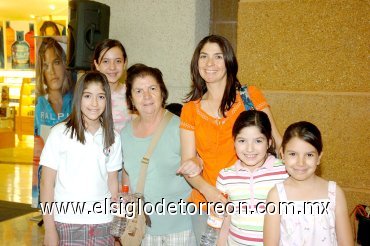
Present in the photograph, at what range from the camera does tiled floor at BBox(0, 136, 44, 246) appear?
4.39m

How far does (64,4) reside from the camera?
9.90 meters

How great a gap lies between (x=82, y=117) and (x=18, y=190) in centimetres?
465

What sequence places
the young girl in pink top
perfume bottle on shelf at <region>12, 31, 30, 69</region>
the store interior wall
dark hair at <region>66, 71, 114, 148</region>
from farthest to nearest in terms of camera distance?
perfume bottle on shelf at <region>12, 31, 30, 69</region>, the store interior wall, dark hair at <region>66, 71, 114, 148</region>, the young girl in pink top

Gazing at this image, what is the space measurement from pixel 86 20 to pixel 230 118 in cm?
221

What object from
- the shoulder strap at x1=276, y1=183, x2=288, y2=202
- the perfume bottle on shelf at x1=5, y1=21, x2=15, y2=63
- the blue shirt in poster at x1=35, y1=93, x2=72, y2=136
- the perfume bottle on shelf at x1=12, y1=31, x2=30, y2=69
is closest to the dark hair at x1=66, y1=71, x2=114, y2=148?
the shoulder strap at x1=276, y1=183, x2=288, y2=202

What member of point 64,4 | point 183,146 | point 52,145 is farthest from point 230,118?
point 64,4

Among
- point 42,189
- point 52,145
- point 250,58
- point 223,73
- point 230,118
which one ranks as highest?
point 250,58

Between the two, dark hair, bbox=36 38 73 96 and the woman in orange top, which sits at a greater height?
dark hair, bbox=36 38 73 96

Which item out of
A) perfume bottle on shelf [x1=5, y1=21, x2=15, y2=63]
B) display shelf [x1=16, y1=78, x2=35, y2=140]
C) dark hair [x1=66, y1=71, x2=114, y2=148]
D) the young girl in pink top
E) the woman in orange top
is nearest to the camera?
the young girl in pink top

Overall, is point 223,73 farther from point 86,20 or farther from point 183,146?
point 86,20

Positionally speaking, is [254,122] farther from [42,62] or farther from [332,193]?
[42,62]

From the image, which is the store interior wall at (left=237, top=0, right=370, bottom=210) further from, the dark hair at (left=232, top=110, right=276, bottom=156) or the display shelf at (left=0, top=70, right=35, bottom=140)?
the display shelf at (left=0, top=70, right=35, bottom=140)

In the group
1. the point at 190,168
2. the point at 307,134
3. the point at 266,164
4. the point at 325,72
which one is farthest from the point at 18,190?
the point at 307,134

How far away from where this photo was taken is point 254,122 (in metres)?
2.01
